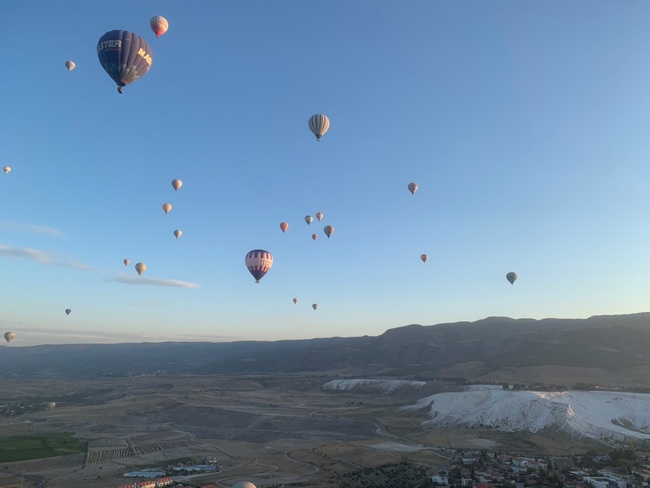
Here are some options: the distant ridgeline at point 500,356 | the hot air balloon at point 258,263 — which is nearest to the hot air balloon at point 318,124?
the hot air balloon at point 258,263

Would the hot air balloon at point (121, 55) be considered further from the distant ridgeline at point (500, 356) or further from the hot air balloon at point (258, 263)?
the distant ridgeline at point (500, 356)

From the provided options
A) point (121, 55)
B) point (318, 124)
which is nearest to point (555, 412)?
point (318, 124)

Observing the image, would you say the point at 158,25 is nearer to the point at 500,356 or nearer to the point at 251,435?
the point at 251,435

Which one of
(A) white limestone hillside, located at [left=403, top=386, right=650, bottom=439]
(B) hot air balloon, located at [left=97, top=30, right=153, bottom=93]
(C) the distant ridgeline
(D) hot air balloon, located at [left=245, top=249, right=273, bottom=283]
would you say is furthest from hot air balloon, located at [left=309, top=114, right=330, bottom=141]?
(C) the distant ridgeline

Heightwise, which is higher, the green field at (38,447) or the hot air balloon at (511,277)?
the hot air balloon at (511,277)

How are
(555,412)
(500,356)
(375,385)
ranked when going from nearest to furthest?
(555,412) < (375,385) < (500,356)

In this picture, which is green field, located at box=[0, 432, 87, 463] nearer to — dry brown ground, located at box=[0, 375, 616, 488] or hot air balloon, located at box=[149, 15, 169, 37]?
dry brown ground, located at box=[0, 375, 616, 488]
